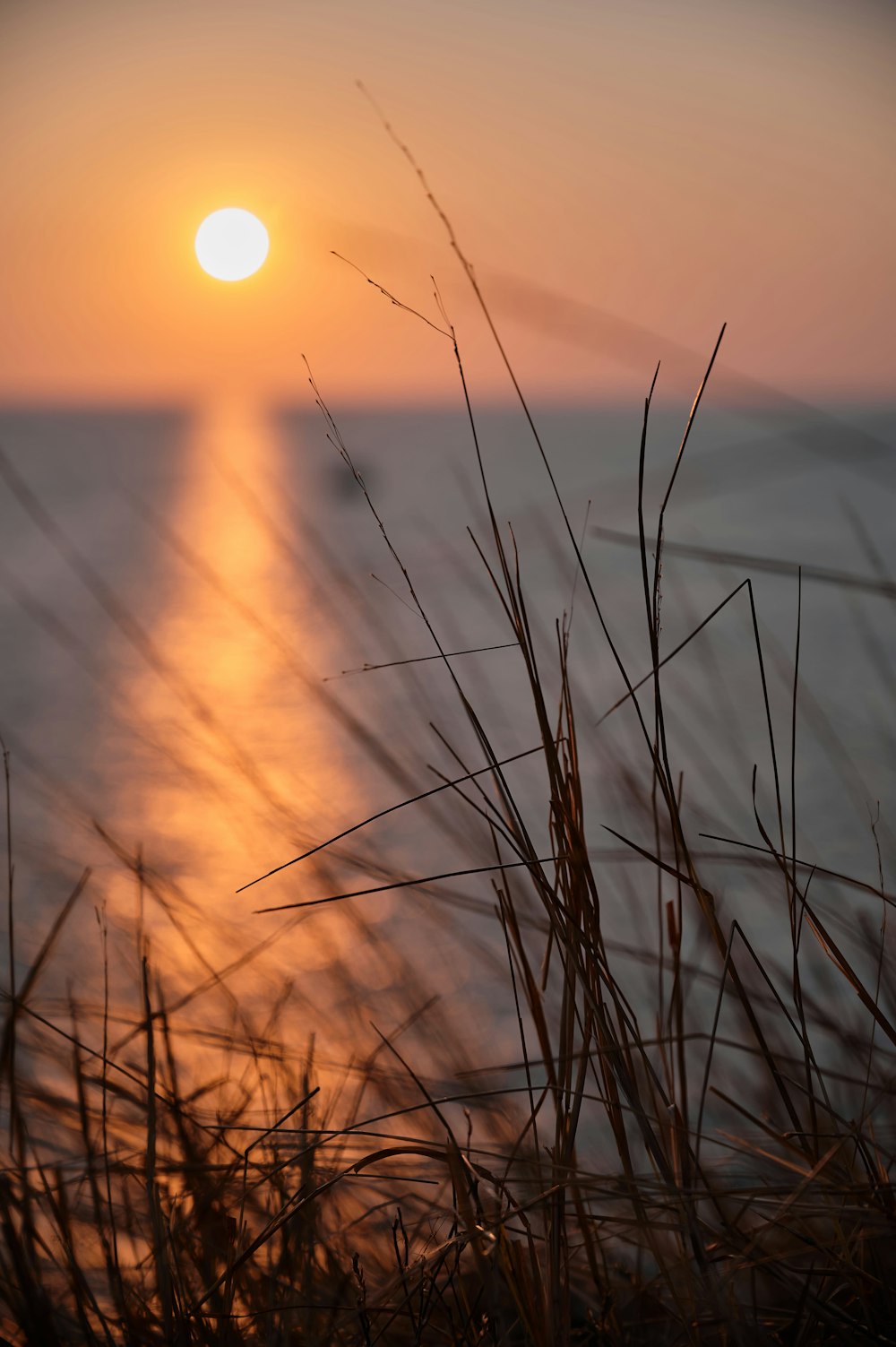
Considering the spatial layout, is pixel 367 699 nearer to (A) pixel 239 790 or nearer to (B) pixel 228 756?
(A) pixel 239 790

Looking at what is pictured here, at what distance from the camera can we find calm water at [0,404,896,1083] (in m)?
0.68

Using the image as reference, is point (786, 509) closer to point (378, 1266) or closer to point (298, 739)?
point (298, 739)

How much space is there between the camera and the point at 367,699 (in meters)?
5.83

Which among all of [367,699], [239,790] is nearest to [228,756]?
[239,790]

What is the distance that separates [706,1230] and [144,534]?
12639mm

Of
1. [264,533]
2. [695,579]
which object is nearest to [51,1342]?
[264,533]

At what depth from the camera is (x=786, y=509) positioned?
11.5 meters

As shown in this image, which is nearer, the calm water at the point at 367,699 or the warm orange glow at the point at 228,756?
the calm water at the point at 367,699

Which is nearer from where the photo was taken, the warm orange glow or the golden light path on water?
the golden light path on water

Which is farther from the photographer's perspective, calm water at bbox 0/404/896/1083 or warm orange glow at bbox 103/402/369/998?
warm orange glow at bbox 103/402/369/998

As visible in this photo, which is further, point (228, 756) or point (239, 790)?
point (239, 790)

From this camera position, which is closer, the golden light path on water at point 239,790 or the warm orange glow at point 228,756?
the golden light path on water at point 239,790

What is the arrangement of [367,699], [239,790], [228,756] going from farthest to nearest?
[367,699] → [239,790] → [228,756]

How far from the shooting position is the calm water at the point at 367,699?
68 cm
